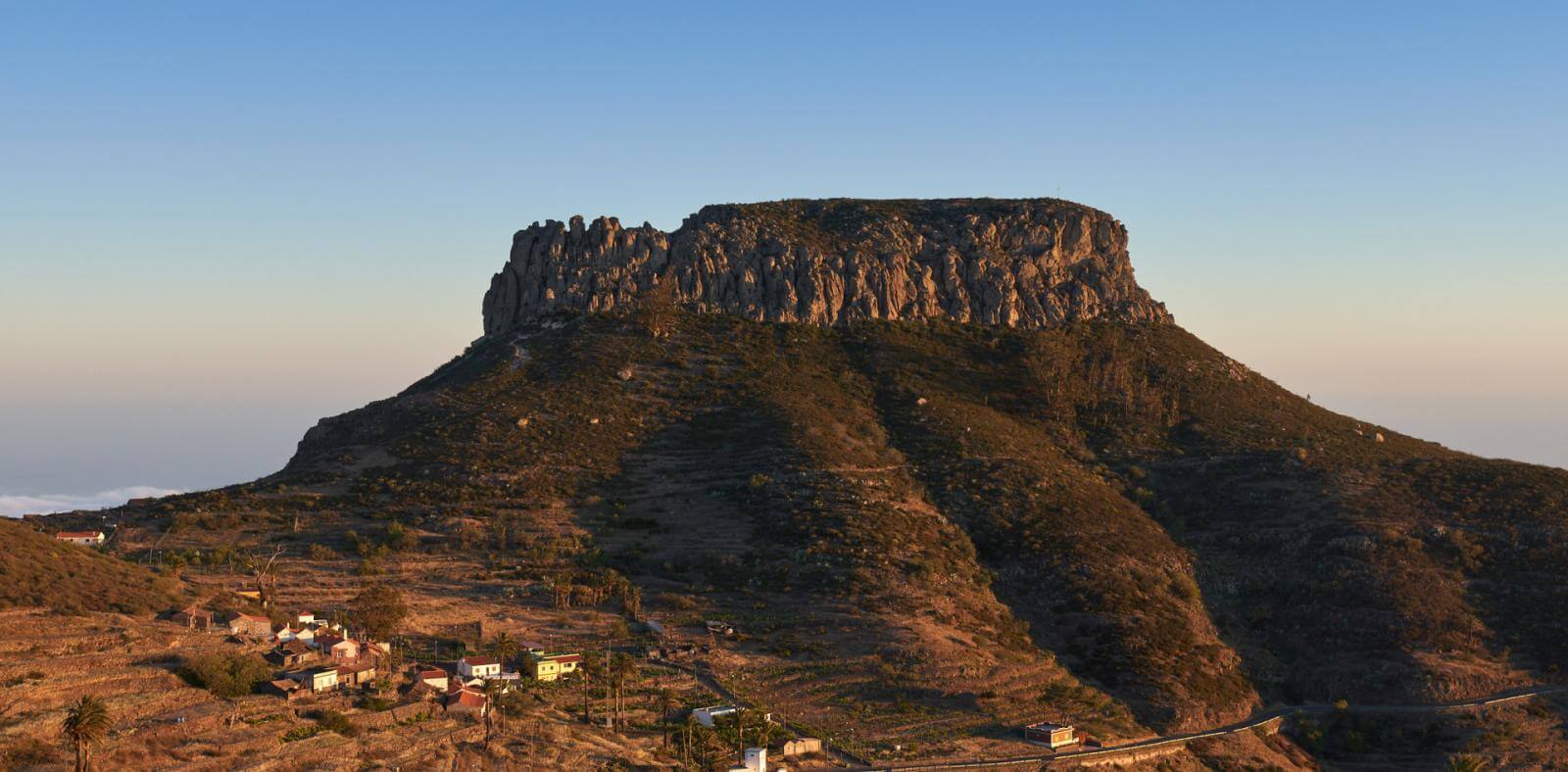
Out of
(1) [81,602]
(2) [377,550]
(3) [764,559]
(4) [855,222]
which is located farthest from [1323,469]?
(1) [81,602]

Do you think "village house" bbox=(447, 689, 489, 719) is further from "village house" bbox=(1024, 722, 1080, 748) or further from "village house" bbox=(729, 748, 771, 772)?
"village house" bbox=(1024, 722, 1080, 748)

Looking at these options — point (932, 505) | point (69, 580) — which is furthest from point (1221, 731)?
point (69, 580)

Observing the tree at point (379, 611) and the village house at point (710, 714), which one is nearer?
the village house at point (710, 714)

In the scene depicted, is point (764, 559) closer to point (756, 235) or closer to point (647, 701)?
point (647, 701)

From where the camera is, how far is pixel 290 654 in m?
70.2

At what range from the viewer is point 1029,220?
16562cm

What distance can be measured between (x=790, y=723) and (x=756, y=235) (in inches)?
3626

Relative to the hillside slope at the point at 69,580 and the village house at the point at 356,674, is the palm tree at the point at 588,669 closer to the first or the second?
the village house at the point at 356,674

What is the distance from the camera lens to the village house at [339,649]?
235 feet

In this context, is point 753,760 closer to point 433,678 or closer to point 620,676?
point 620,676

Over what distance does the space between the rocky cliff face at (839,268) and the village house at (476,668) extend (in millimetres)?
79158

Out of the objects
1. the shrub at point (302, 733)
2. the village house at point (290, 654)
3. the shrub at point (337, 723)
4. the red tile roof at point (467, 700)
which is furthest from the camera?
the village house at point (290, 654)

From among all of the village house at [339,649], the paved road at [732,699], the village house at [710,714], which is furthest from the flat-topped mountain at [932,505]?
the village house at [339,649]

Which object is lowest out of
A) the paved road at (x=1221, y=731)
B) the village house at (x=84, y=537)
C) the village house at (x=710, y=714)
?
the paved road at (x=1221, y=731)
